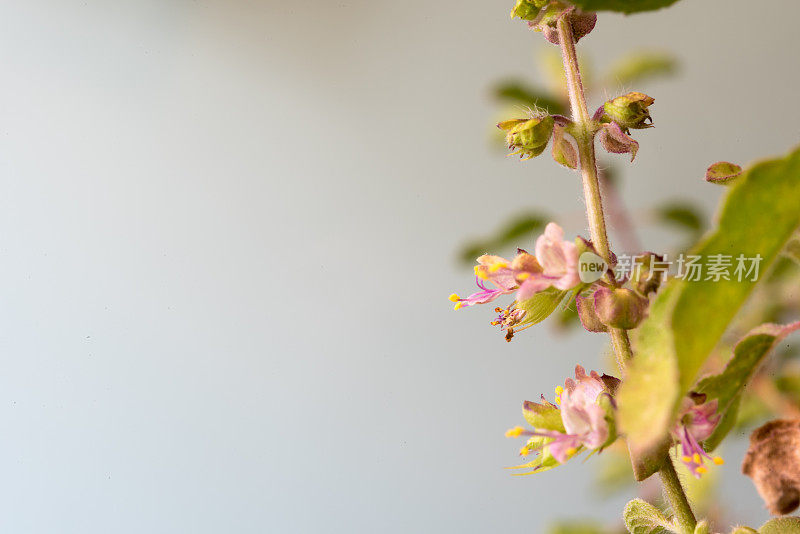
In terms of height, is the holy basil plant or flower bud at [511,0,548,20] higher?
flower bud at [511,0,548,20]

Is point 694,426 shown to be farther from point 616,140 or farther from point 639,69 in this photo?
point 639,69

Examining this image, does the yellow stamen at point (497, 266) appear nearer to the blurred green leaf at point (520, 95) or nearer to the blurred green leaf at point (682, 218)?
the blurred green leaf at point (520, 95)

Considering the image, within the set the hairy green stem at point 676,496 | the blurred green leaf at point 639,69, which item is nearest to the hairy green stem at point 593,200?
the hairy green stem at point 676,496

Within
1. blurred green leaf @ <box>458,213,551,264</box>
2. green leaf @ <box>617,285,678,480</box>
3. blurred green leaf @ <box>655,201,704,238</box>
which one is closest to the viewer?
green leaf @ <box>617,285,678,480</box>

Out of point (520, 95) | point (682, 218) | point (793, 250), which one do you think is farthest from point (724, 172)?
point (682, 218)

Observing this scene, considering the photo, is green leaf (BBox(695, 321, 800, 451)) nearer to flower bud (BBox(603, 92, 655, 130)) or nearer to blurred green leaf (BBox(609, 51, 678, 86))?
flower bud (BBox(603, 92, 655, 130))

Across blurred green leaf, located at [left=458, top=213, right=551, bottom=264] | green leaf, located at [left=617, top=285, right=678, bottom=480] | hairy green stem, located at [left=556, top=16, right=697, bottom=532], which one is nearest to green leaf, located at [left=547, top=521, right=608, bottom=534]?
blurred green leaf, located at [left=458, top=213, right=551, bottom=264]
